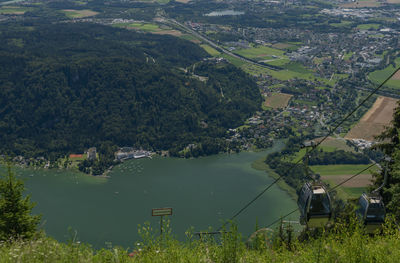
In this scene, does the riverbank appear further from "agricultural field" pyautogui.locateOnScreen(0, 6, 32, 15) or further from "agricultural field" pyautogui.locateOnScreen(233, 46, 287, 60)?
"agricultural field" pyautogui.locateOnScreen(0, 6, 32, 15)

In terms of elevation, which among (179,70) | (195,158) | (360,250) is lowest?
(195,158)

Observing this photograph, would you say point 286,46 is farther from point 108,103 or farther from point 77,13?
point 77,13

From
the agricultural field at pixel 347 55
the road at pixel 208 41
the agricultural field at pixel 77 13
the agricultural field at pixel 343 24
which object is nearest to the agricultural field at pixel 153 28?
the road at pixel 208 41

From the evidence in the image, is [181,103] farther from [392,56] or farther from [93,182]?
[392,56]

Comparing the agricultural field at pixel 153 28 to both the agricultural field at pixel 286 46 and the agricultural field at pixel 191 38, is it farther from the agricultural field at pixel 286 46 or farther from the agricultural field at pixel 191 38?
the agricultural field at pixel 286 46

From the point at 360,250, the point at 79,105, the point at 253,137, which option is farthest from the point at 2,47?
the point at 360,250

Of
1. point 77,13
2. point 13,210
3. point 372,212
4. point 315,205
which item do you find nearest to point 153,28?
point 77,13
